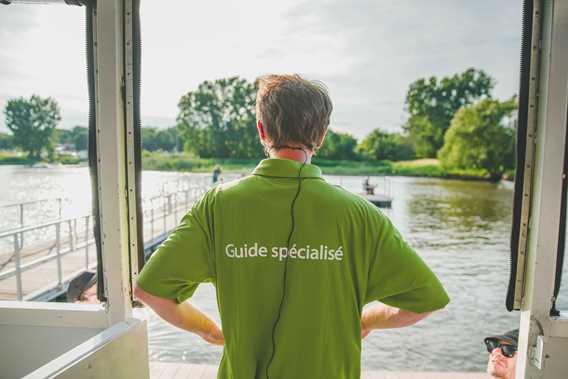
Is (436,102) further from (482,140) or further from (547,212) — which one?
(547,212)

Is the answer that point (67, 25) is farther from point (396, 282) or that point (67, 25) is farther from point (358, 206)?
point (396, 282)

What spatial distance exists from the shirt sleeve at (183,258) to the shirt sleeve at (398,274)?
0.34 meters

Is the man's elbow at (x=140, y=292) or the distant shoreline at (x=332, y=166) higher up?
the man's elbow at (x=140, y=292)

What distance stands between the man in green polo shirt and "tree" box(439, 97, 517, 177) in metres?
40.9

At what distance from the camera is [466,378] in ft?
7.82

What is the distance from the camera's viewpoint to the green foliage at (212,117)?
92.6 feet

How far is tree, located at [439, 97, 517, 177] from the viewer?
1480 inches

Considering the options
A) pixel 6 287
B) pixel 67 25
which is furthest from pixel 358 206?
pixel 6 287

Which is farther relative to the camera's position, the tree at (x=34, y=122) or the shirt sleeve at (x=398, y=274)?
the tree at (x=34, y=122)

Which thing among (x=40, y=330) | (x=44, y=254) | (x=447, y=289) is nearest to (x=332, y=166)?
(x=447, y=289)

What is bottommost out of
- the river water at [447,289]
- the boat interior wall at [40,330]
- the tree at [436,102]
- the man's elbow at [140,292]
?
the river water at [447,289]

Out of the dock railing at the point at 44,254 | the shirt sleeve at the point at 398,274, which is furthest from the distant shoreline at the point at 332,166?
the dock railing at the point at 44,254

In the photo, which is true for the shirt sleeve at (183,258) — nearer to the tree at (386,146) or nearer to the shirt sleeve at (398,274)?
the shirt sleeve at (398,274)

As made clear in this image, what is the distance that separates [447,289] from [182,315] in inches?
375
